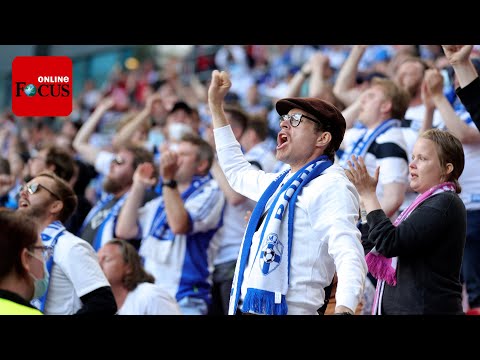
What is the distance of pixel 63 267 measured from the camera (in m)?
5.05

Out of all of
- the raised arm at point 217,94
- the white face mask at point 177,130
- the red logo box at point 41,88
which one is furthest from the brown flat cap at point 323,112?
the white face mask at point 177,130

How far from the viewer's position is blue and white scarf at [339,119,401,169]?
20.4 ft

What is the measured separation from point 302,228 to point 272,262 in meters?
0.23

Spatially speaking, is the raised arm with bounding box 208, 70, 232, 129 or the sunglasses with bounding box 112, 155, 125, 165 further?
the sunglasses with bounding box 112, 155, 125, 165

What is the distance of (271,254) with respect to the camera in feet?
13.5

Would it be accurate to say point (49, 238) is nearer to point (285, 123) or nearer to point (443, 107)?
point (285, 123)

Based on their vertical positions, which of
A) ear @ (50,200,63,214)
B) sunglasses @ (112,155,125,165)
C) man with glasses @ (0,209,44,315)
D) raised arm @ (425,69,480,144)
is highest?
sunglasses @ (112,155,125,165)

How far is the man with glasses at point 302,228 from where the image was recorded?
4.07 m

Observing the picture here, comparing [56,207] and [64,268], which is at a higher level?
[56,207]

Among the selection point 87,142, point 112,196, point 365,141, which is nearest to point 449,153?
point 365,141

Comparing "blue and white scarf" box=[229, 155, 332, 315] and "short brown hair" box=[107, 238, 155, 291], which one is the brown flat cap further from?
"short brown hair" box=[107, 238, 155, 291]

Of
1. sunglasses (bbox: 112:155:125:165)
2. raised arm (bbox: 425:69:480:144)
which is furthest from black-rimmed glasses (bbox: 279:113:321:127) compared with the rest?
sunglasses (bbox: 112:155:125:165)
